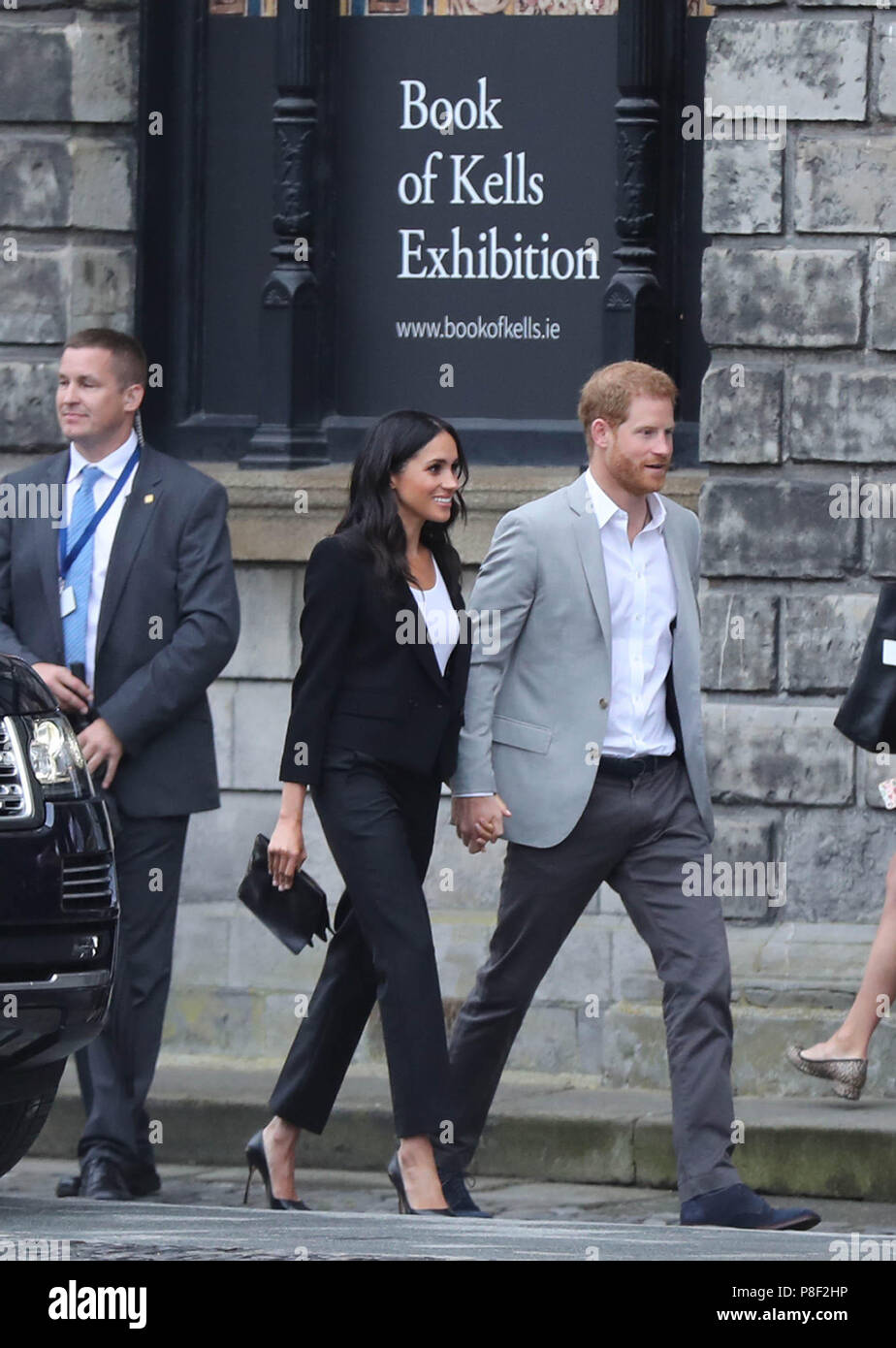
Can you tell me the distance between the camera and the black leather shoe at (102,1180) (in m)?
7.57

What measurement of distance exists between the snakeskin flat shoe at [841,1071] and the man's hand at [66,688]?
2.17m

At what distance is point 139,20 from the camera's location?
9.73 meters

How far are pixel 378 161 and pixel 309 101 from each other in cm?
31

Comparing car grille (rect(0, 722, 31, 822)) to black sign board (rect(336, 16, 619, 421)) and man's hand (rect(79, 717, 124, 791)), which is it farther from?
black sign board (rect(336, 16, 619, 421))

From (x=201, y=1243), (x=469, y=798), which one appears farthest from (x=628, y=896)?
(x=201, y=1243)

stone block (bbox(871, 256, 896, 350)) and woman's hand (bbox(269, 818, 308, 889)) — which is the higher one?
stone block (bbox(871, 256, 896, 350))

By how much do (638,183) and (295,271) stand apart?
1199 millimetres

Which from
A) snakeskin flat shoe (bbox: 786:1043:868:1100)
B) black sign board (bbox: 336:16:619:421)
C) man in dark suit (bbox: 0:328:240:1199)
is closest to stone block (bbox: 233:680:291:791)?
black sign board (bbox: 336:16:619:421)

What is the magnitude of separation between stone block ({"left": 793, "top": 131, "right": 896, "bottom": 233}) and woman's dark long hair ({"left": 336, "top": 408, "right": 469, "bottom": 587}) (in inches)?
81.0

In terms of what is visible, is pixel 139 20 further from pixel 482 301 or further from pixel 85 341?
pixel 85 341

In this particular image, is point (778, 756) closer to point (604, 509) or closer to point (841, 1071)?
point (841, 1071)

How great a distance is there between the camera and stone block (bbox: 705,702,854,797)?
28.7 ft

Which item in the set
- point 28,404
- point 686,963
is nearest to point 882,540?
point 686,963

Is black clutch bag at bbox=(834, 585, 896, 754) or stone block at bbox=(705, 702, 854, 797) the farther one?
stone block at bbox=(705, 702, 854, 797)
